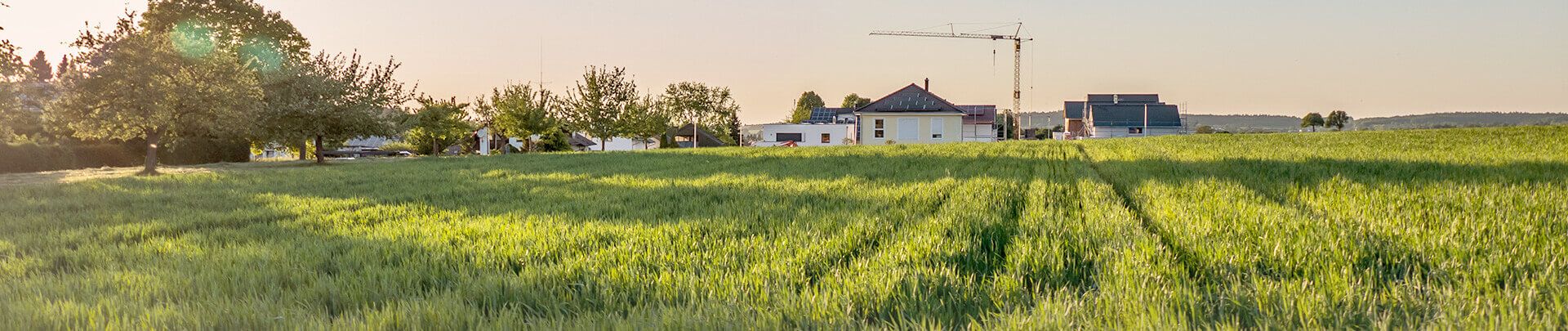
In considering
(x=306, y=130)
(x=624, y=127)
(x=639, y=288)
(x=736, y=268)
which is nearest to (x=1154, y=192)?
Result: (x=736, y=268)

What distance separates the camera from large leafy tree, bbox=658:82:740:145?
71312 mm

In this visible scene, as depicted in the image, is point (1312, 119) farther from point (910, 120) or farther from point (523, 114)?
point (523, 114)

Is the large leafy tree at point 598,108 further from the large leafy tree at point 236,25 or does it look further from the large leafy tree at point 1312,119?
the large leafy tree at point 1312,119

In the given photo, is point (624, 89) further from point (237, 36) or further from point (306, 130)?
point (306, 130)

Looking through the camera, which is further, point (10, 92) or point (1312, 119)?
point (1312, 119)

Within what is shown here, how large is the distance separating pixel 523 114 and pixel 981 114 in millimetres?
43794

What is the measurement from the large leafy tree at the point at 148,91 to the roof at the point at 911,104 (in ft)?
117

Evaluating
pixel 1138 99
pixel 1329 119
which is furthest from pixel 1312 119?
pixel 1138 99

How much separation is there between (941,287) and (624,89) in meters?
46.5


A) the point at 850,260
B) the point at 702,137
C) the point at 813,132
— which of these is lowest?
the point at 850,260

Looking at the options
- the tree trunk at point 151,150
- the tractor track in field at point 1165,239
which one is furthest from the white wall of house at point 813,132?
the tractor track in field at point 1165,239

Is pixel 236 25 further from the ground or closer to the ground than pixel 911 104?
further from the ground

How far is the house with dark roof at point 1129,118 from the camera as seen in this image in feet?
249

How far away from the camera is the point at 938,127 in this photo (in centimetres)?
4725
